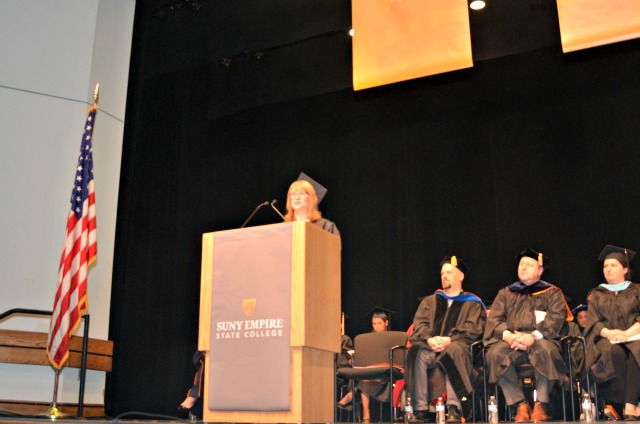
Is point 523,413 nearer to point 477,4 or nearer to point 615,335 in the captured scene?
point 615,335

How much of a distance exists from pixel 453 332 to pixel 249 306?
2.70 metres

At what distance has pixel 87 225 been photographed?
18.8 feet

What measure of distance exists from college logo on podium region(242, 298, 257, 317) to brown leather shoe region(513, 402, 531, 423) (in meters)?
2.56

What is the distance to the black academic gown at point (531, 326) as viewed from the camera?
4688 millimetres

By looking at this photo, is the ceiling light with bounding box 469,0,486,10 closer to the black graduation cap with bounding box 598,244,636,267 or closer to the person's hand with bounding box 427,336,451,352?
the black graduation cap with bounding box 598,244,636,267

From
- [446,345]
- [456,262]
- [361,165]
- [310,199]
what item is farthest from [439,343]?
[361,165]

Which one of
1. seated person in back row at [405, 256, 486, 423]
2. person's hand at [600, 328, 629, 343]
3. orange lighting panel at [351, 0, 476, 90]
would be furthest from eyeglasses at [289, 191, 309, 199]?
orange lighting panel at [351, 0, 476, 90]

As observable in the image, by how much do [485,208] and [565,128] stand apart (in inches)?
38.6

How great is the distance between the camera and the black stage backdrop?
237 inches

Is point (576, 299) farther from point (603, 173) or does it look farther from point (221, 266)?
point (221, 266)

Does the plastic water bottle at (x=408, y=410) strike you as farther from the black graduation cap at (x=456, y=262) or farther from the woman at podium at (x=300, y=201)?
the woman at podium at (x=300, y=201)

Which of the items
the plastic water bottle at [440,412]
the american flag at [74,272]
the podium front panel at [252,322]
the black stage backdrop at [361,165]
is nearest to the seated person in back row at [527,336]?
the plastic water bottle at [440,412]

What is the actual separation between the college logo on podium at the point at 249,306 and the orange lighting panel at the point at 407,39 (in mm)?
4202

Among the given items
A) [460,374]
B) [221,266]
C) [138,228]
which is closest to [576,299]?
[460,374]
